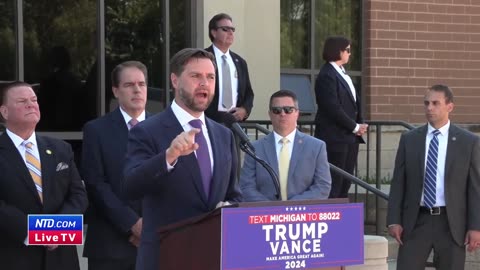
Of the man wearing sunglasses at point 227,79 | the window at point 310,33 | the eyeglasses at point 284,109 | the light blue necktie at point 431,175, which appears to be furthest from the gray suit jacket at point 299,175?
the window at point 310,33

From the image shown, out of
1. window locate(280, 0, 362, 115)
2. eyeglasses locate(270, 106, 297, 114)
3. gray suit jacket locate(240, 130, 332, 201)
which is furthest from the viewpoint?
window locate(280, 0, 362, 115)

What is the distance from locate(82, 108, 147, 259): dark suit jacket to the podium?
1.99 meters

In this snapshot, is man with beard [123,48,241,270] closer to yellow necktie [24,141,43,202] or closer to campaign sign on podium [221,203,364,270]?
campaign sign on podium [221,203,364,270]

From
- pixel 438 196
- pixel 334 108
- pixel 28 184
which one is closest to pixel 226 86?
pixel 334 108

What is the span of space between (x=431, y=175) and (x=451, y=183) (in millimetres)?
197

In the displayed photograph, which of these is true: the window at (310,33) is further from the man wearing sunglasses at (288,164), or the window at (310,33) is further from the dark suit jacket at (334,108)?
the man wearing sunglasses at (288,164)

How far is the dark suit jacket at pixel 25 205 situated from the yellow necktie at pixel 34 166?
3cm

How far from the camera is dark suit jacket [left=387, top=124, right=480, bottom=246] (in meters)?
8.12

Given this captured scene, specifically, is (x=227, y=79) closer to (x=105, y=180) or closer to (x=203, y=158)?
(x=105, y=180)

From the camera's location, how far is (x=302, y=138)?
8.12 meters

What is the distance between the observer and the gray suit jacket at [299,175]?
7934 mm

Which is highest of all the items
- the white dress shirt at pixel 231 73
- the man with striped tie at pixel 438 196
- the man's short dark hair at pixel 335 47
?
the man's short dark hair at pixel 335 47

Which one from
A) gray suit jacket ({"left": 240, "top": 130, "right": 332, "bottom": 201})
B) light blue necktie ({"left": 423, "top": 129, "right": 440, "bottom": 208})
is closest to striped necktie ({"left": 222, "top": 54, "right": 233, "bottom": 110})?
gray suit jacket ({"left": 240, "top": 130, "right": 332, "bottom": 201})

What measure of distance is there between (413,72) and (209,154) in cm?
999
